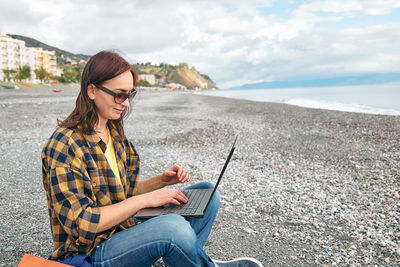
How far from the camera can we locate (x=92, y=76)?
82.0 inches

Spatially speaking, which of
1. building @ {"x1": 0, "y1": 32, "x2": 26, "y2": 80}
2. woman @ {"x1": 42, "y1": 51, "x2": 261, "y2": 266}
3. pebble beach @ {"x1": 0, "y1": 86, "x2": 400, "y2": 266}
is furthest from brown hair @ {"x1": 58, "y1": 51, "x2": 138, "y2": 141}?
building @ {"x1": 0, "y1": 32, "x2": 26, "y2": 80}

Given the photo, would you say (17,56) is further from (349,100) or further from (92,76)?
(92,76)

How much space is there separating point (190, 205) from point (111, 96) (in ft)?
3.33

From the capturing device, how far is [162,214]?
2277 millimetres

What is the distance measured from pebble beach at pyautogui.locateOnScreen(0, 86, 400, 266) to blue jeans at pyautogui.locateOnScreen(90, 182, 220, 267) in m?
1.68

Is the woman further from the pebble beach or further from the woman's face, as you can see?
the pebble beach

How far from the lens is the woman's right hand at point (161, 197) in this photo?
7.14 feet

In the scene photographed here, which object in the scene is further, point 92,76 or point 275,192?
point 275,192

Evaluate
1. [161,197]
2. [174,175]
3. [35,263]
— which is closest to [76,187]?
[35,263]

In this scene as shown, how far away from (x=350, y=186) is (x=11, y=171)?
259 inches

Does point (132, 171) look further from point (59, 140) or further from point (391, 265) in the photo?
point (391, 265)

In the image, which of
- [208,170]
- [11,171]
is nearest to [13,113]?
[11,171]

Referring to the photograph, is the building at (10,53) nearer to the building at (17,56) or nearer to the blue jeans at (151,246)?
the building at (17,56)

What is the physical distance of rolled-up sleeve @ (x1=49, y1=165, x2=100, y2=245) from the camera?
1788 mm
